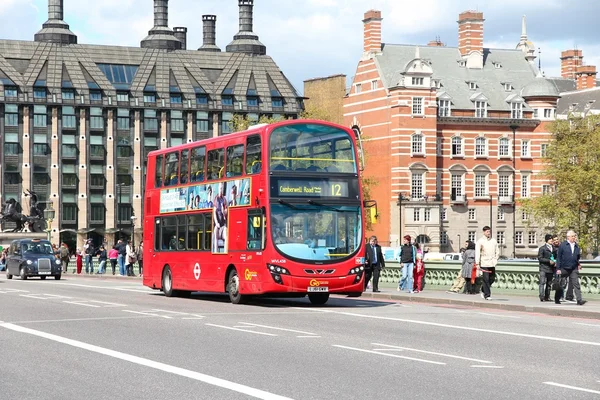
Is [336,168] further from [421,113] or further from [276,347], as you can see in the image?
[421,113]

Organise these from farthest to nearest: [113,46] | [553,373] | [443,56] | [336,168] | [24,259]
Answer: [113,46] → [443,56] → [24,259] → [336,168] → [553,373]

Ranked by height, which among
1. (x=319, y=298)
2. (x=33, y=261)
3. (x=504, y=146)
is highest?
(x=504, y=146)

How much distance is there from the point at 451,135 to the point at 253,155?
86139mm

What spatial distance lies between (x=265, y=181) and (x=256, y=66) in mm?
106669

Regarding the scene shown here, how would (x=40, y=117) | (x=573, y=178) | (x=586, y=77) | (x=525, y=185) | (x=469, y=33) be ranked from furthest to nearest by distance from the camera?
(x=586, y=77), (x=40, y=117), (x=469, y=33), (x=525, y=185), (x=573, y=178)

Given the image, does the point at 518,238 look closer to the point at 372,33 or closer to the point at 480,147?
the point at 480,147

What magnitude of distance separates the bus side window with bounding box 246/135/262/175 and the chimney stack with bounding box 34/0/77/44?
101190 mm

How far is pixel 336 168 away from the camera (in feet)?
93.6

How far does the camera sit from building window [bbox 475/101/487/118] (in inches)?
4500

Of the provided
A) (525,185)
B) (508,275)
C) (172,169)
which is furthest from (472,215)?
(172,169)

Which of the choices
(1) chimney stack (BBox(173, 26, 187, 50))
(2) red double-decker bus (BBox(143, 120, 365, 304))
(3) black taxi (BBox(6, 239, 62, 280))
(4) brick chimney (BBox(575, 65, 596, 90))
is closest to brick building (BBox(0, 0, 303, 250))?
(1) chimney stack (BBox(173, 26, 187, 50))

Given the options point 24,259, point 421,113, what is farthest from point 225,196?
point 421,113

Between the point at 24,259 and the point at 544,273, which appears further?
the point at 24,259

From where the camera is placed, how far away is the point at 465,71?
118062 mm
